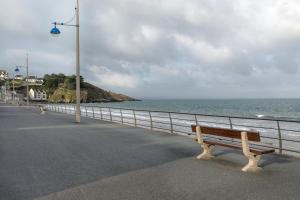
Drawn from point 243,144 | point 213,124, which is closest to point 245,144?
point 243,144

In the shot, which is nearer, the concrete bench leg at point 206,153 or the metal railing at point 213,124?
the concrete bench leg at point 206,153

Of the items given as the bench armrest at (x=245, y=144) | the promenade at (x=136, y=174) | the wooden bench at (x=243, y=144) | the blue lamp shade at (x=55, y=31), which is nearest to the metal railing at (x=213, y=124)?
the promenade at (x=136, y=174)

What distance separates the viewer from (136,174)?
8.73 meters

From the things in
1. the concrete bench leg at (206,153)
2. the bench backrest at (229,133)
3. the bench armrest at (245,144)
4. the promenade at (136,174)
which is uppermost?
the bench backrest at (229,133)

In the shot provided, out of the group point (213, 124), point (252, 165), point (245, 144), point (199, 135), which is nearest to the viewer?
point (252, 165)

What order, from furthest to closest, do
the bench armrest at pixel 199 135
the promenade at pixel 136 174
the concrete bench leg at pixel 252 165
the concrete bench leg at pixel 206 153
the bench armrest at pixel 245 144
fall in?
the bench armrest at pixel 199 135
the concrete bench leg at pixel 206 153
the bench armrest at pixel 245 144
the concrete bench leg at pixel 252 165
the promenade at pixel 136 174

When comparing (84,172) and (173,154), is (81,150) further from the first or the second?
(84,172)

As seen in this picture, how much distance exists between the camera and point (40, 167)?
380 inches

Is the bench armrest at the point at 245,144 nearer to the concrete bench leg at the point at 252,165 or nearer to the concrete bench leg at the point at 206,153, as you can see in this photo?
the concrete bench leg at the point at 252,165

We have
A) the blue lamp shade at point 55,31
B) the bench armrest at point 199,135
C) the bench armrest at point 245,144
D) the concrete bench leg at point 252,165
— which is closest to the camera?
the concrete bench leg at point 252,165

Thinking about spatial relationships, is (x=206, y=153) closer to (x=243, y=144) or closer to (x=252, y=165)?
(x=243, y=144)

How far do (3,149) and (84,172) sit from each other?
4.94 metres

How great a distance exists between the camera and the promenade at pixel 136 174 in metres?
7.02

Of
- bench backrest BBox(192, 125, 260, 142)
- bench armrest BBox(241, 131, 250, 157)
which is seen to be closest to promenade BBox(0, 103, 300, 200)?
bench armrest BBox(241, 131, 250, 157)
